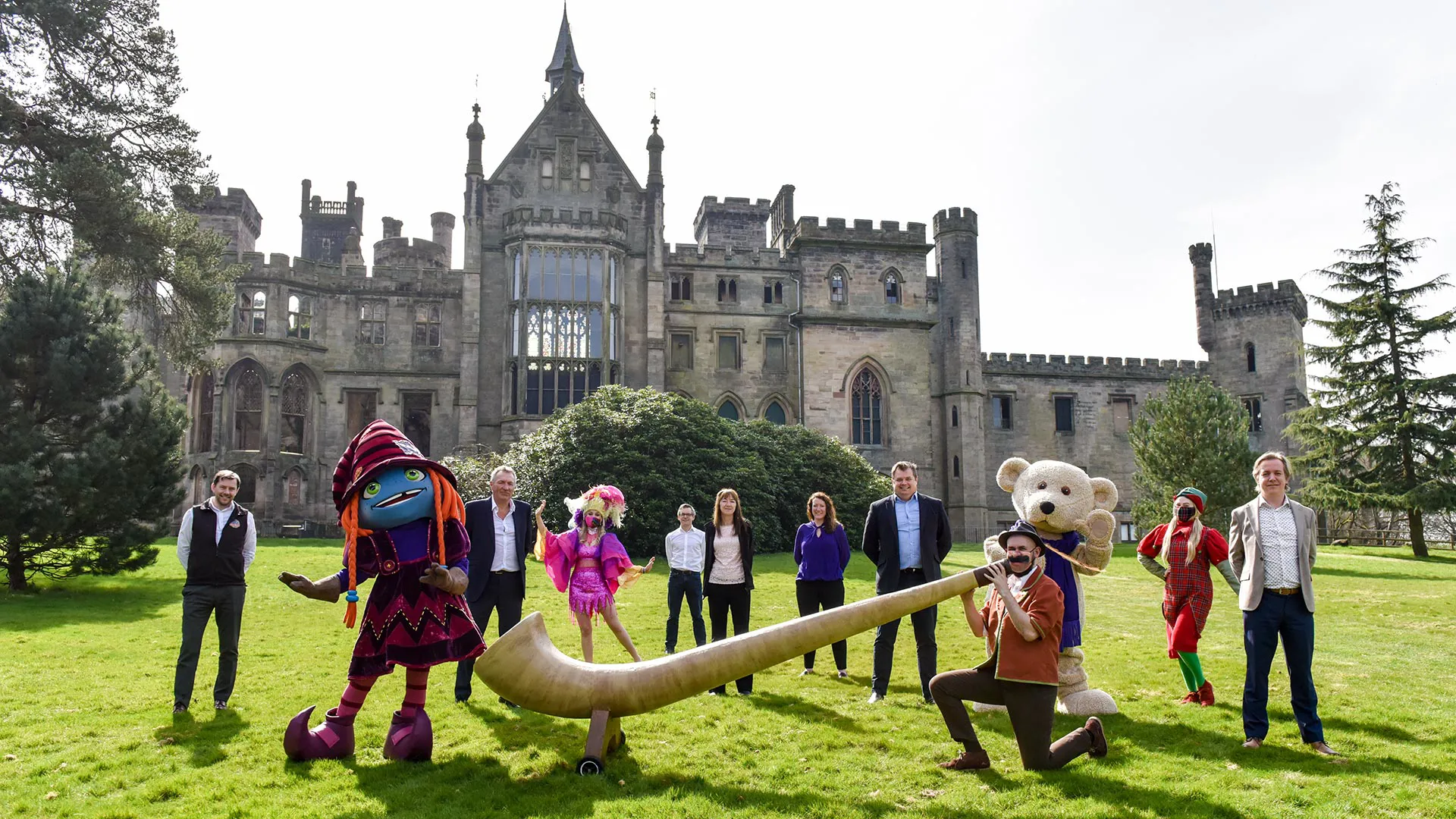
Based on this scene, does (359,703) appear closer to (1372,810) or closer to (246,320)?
(1372,810)

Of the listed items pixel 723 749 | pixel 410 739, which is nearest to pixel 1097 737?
pixel 723 749

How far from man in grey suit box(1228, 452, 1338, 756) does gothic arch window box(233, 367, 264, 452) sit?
33607mm

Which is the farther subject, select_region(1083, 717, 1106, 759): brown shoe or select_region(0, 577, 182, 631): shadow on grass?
select_region(0, 577, 182, 631): shadow on grass

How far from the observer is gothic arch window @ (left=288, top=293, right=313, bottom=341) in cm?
3528

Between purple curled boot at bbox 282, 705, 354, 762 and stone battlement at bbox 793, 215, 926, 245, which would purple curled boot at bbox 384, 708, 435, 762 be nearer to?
purple curled boot at bbox 282, 705, 354, 762

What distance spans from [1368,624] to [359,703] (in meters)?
14.6

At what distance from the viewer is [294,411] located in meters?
35.4

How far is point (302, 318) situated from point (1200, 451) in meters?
30.5

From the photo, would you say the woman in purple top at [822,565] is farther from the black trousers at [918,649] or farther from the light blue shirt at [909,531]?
the black trousers at [918,649]

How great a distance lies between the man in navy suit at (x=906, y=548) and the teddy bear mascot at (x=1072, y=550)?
0.59m

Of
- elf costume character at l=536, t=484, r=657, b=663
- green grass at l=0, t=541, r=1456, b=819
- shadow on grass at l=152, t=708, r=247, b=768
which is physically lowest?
green grass at l=0, t=541, r=1456, b=819

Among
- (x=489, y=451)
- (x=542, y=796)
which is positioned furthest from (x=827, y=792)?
(x=489, y=451)

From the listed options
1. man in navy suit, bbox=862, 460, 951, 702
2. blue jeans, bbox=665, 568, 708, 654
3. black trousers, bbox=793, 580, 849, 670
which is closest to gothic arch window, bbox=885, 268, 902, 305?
blue jeans, bbox=665, 568, 708, 654

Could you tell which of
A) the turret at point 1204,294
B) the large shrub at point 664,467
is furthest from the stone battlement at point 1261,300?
the large shrub at point 664,467
